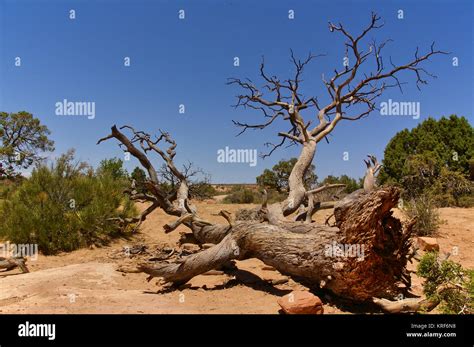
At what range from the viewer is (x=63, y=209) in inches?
427

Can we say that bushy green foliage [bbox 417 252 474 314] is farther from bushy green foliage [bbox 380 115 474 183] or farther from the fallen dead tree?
bushy green foliage [bbox 380 115 474 183]

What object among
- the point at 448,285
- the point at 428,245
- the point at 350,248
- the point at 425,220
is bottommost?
the point at 428,245

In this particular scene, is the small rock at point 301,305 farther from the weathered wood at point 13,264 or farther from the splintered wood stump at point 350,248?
the weathered wood at point 13,264

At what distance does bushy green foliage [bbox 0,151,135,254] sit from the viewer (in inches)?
395

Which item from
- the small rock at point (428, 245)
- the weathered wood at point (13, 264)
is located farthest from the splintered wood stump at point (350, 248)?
the weathered wood at point (13, 264)

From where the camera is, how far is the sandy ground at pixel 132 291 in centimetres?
529

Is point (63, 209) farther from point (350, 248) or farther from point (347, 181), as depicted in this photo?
point (347, 181)

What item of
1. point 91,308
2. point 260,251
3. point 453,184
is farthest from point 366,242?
point 453,184

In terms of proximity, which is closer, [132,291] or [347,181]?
[132,291]

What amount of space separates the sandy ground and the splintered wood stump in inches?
17.2

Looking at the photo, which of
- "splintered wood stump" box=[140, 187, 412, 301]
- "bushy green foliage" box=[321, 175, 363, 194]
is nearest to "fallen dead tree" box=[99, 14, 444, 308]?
"splintered wood stump" box=[140, 187, 412, 301]

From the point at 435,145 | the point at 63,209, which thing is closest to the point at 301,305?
the point at 63,209

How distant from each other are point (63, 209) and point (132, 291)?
5520 mm

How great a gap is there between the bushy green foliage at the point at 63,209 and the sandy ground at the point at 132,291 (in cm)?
91
